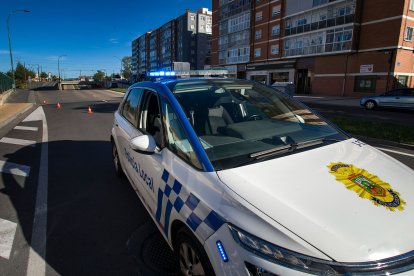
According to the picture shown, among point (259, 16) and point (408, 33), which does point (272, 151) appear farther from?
point (259, 16)

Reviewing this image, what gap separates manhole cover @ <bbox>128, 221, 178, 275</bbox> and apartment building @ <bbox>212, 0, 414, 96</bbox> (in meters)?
30.7

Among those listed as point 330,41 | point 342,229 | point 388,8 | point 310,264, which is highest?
point 388,8

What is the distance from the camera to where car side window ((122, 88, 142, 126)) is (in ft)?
12.1

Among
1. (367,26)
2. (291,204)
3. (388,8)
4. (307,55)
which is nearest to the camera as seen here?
(291,204)

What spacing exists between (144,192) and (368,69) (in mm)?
32035

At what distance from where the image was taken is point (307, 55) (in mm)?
35281

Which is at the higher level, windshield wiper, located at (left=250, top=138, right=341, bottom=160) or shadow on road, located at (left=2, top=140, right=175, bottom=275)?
windshield wiper, located at (left=250, top=138, right=341, bottom=160)

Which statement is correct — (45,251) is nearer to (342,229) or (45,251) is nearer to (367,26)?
(342,229)

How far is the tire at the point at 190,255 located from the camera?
6.05 ft

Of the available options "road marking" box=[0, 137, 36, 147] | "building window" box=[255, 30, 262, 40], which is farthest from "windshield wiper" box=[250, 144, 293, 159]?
"building window" box=[255, 30, 262, 40]

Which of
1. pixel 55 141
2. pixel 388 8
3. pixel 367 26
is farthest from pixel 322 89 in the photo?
pixel 55 141

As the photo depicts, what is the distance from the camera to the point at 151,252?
287cm

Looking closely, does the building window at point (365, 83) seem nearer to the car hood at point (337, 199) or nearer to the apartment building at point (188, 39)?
the car hood at point (337, 199)

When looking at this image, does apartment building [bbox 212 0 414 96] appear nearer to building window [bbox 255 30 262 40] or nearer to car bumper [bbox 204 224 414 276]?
building window [bbox 255 30 262 40]
